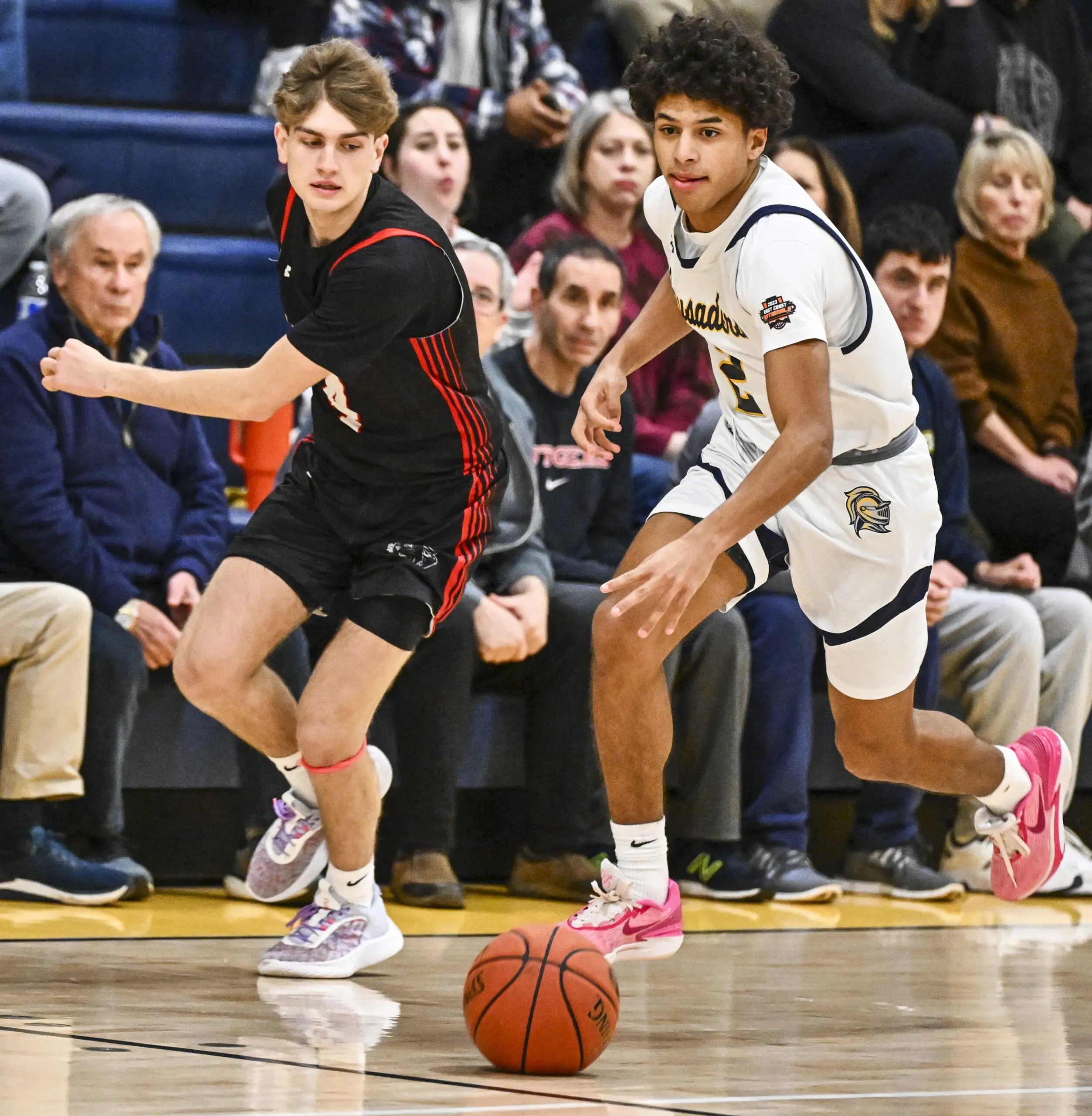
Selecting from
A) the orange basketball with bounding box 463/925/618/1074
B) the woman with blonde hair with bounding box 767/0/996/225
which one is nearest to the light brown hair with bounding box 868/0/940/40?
the woman with blonde hair with bounding box 767/0/996/225

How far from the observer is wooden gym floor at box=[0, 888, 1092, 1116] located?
10.2 feet

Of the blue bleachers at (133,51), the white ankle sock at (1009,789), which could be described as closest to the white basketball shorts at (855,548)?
the white ankle sock at (1009,789)

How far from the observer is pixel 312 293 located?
431 centimetres

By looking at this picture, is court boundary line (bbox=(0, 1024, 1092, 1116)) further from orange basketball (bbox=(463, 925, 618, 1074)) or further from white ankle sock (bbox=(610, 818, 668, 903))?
white ankle sock (bbox=(610, 818, 668, 903))

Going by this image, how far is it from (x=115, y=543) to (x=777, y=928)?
217cm

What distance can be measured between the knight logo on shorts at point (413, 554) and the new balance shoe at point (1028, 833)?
55.5 inches

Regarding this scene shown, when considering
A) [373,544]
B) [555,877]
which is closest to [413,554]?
[373,544]

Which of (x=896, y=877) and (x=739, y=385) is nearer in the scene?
(x=739, y=385)

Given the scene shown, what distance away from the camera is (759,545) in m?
4.06

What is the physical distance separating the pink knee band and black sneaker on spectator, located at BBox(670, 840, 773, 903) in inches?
74.0

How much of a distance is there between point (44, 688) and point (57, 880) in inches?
20.2

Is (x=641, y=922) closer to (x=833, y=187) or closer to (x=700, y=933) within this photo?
(x=700, y=933)

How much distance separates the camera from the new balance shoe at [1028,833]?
460cm

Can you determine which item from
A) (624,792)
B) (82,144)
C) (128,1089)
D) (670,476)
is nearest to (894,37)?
(670,476)
